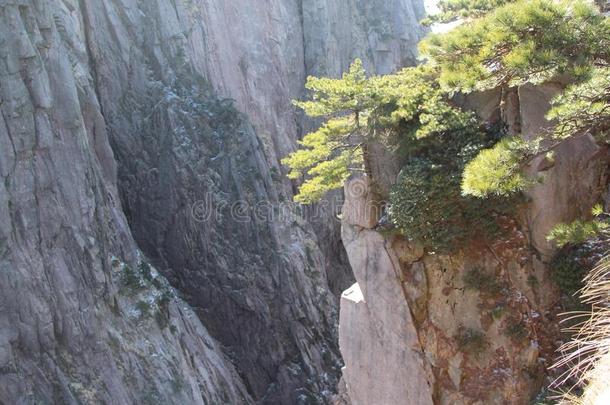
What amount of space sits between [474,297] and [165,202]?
17.1 metres

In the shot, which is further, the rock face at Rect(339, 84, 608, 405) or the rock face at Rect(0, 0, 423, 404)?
the rock face at Rect(0, 0, 423, 404)

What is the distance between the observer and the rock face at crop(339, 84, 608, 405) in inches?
397

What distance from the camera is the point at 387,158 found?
11.7m

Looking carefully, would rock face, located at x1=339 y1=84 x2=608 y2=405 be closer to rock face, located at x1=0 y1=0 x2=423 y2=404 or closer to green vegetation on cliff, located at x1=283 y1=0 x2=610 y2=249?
green vegetation on cliff, located at x1=283 y1=0 x2=610 y2=249

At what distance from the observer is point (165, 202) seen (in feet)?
83.7

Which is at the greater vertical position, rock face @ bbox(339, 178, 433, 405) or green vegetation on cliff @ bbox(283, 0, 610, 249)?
green vegetation on cliff @ bbox(283, 0, 610, 249)

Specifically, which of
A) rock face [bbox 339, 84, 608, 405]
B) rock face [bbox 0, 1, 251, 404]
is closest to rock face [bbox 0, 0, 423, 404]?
rock face [bbox 0, 1, 251, 404]

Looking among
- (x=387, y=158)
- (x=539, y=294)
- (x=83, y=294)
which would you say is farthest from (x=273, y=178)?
(x=539, y=294)

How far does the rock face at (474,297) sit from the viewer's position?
10.1 m

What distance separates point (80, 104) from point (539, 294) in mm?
16470

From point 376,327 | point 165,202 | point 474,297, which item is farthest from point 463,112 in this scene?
point 165,202

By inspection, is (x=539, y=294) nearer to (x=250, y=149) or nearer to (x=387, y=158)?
(x=387, y=158)

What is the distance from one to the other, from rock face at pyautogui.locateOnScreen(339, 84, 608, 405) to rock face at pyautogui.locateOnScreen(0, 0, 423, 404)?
32.4 ft

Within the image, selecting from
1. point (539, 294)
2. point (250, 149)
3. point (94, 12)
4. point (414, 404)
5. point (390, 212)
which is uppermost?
point (94, 12)
